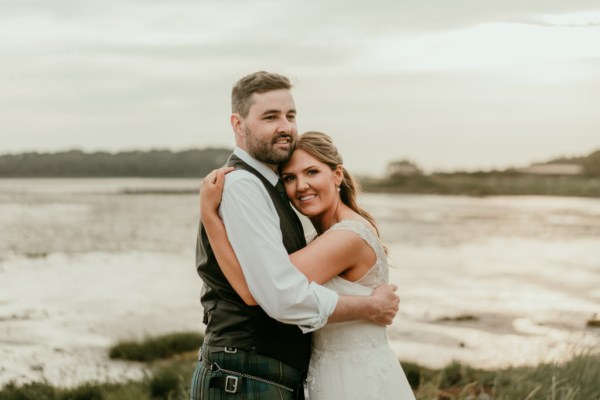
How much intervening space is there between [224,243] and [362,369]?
98 centimetres

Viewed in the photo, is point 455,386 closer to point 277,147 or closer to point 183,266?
point 277,147

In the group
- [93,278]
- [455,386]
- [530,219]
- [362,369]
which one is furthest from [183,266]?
[530,219]

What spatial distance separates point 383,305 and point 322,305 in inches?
18.9

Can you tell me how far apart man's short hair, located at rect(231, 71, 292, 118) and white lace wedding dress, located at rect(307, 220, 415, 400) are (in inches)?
28.1

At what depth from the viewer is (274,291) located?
314 cm

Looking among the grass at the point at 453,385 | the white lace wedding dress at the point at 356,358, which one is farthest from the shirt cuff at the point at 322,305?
the grass at the point at 453,385

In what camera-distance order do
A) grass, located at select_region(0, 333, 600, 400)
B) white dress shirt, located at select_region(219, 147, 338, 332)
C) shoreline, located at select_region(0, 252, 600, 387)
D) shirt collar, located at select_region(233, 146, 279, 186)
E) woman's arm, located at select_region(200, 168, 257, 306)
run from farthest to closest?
shoreline, located at select_region(0, 252, 600, 387), grass, located at select_region(0, 333, 600, 400), shirt collar, located at select_region(233, 146, 279, 186), woman's arm, located at select_region(200, 168, 257, 306), white dress shirt, located at select_region(219, 147, 338, 332)

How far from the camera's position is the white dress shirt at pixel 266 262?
3.16 metres

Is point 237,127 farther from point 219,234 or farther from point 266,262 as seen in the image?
point 266,262

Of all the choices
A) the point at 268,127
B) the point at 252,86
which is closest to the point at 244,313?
the point at 268,127

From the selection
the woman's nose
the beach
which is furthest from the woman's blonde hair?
the beach

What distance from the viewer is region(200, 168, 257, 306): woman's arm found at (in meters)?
3.27

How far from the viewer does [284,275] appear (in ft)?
10.4

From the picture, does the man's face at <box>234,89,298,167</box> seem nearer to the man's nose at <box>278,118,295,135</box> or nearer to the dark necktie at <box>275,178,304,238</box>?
the man's nose at <box>278,118,295,135</box>
